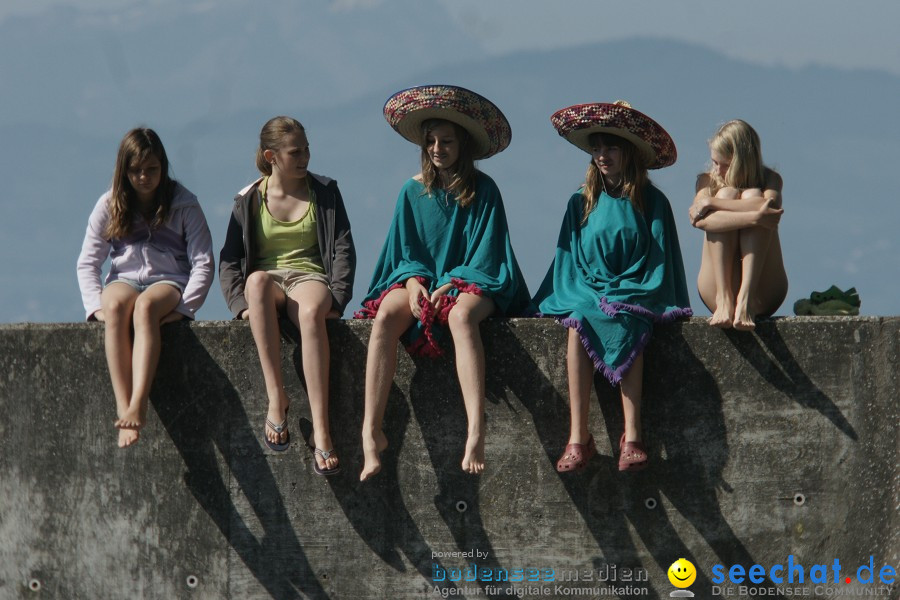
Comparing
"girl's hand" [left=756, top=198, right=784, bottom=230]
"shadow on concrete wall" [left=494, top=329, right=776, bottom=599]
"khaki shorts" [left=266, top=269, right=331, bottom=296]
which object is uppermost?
"girl's hand" [left=756, top=198, right=784, bottom=230]

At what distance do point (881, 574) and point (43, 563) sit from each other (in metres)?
3.83

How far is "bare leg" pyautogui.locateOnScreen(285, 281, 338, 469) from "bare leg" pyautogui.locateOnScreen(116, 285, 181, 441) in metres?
0.69

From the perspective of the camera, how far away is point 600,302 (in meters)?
5.95

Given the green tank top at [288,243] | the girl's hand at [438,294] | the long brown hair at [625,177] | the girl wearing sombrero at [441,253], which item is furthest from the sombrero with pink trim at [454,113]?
the girl's hand at [438,294]

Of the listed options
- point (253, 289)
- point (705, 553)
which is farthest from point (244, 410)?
point (705, 553)

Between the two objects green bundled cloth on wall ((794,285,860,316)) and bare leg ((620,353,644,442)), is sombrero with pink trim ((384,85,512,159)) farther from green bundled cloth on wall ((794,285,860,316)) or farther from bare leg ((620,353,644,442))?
green bundled cloth on wall ((794,285,860,316))

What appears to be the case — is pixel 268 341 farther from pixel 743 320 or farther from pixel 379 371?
pixel 743 320

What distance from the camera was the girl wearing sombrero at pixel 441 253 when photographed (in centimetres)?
595

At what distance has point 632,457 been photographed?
19.1 feet

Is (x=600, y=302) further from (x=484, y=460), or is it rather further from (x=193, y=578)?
(x=193, y=578)

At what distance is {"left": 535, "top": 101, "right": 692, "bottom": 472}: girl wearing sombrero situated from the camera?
19.2 feet

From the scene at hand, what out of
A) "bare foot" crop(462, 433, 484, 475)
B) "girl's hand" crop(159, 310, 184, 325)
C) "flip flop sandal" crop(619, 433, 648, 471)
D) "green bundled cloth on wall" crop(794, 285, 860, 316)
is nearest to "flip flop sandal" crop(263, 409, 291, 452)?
"girl's hand" crop(159, 310, 184, 325)

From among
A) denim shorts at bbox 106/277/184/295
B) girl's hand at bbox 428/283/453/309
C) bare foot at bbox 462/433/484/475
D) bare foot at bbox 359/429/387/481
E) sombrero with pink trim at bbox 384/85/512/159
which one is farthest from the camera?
denim shorts at bbox 106/277/184/295

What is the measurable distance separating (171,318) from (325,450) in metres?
1.00
